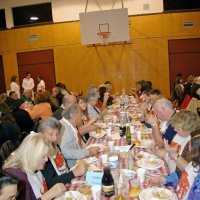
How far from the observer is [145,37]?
11.2 metres

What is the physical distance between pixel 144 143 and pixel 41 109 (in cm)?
286

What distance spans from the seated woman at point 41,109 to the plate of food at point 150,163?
10.6 feet

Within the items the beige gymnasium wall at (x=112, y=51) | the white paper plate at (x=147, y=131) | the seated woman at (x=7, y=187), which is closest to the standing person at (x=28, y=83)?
the beige gymnasium wall at (x=112, y=51)

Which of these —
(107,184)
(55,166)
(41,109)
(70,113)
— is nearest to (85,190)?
(107,184)

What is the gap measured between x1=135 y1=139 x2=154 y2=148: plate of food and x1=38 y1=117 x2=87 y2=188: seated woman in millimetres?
879

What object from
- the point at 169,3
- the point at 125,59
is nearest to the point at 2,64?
the point at 125,59

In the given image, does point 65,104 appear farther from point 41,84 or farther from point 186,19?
point 186,19

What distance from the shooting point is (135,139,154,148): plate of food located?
10.3 feet

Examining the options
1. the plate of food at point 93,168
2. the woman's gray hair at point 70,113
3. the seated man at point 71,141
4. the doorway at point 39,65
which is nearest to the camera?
the plate of food at point 93,168

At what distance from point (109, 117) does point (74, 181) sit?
9.44 ft

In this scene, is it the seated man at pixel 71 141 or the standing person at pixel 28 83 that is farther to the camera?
the standing person at pixel 28 83

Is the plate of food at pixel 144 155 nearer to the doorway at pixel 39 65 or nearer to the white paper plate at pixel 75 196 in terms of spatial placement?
the white paper plate at pixel 75 196

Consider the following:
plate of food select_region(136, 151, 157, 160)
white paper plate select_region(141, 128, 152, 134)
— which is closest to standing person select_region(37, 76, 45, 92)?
white paper plate select_region(141, 128, 152, 134)

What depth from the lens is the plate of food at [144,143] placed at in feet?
10.3
